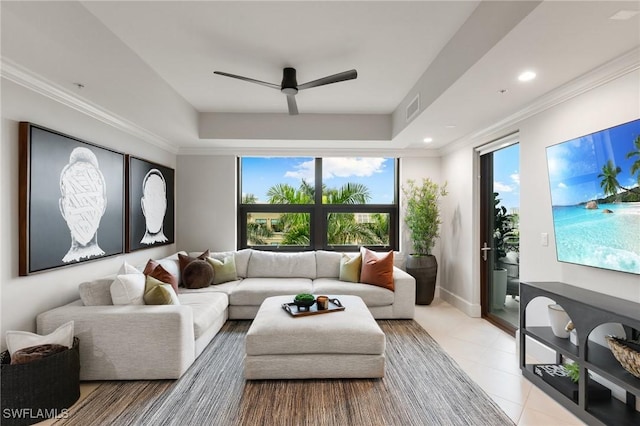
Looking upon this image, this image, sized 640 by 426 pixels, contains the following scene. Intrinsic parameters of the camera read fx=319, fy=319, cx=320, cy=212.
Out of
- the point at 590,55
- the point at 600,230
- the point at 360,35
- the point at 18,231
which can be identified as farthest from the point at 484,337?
the point at 18,231

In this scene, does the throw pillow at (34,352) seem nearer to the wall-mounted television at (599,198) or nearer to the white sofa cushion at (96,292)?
the white sofa cushion at (96,292)

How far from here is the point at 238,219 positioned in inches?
212

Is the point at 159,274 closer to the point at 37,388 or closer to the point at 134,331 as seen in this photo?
the point at 134,331

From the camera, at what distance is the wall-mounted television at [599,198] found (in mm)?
2086

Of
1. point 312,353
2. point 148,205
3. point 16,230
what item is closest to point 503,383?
point 312,353

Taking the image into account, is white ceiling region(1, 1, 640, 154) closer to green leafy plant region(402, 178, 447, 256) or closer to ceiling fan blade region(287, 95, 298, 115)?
ceiling fan blade region(287, 95, 298, 115)

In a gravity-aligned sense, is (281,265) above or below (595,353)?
above

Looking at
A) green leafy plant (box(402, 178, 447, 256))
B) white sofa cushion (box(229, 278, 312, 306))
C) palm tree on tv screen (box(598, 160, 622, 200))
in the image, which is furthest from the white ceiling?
white sofa cushion (box(229, 278, 312, 306))

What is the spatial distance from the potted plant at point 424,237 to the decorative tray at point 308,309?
1974 millimetres

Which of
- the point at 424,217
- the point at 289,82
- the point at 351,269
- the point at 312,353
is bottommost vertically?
the point at 312,353

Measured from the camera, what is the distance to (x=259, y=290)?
4.02 m

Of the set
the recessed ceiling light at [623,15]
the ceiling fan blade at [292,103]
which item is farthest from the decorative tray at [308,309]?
the recessed ceiling light at [623,15]

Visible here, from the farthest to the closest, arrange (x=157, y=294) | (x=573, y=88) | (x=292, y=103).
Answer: (x=292, y=103) → (x=157, y=294) → (x=573, y=88)

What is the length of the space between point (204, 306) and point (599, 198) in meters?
3.52
